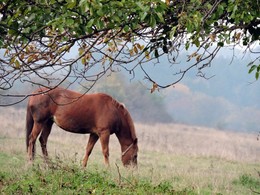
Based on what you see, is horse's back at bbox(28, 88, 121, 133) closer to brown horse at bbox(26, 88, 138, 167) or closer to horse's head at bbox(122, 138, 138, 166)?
brown horse at bbox(26, 88, 138, 167)

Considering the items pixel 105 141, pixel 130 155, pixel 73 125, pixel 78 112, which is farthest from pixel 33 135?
pixel 130 155

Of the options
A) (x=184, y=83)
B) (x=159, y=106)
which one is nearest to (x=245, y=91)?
(x=184, y=83)

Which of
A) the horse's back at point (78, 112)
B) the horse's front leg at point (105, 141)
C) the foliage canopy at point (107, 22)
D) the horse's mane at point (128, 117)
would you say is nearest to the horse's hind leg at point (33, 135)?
the horse's back at point (78, 112)

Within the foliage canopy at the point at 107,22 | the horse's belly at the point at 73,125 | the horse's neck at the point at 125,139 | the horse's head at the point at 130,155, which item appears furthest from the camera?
the horse's neck at the point at 125,139

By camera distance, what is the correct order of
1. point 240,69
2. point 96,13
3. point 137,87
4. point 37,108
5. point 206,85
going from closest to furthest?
point 96,13, point 37,108, point 137,87, point 206,85, point 240,69

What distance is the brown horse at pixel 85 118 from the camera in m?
12.8

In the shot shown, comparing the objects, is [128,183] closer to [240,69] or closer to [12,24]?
[12,24]

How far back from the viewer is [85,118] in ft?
42.7

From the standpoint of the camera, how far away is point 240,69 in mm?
123938

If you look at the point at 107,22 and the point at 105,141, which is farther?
the point at 105,141

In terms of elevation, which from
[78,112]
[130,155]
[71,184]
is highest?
[78,112]

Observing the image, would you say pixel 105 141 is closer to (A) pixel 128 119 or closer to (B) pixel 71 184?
(A) pixel 128 119

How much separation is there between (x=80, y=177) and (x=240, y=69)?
390 ft

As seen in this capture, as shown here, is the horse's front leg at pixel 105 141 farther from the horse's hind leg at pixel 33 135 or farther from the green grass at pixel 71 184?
the green grass at pixel 71 184
